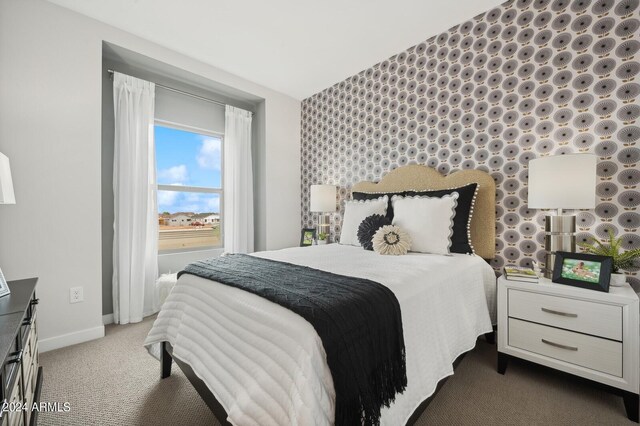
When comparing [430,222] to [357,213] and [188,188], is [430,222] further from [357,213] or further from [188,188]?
[188,188]

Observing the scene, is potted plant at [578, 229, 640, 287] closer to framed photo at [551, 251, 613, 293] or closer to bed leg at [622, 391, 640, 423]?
framed photo at [551, 251, 613, 293]

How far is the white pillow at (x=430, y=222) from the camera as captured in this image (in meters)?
2.13

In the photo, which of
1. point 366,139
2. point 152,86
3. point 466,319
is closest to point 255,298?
point 466,319

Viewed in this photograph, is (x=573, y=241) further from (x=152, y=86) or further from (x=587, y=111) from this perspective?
(x=152, y=86)

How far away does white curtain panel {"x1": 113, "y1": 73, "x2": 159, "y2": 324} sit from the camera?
267cm

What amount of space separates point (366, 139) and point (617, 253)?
2.28 metres

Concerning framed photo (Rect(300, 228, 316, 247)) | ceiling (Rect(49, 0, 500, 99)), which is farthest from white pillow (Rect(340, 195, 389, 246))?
ceiling (Rect(49, 0, 500, 99))

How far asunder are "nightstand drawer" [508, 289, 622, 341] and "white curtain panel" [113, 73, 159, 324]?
10.3 ft

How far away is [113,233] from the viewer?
8.99 ft

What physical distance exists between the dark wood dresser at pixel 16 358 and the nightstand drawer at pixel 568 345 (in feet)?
7.72

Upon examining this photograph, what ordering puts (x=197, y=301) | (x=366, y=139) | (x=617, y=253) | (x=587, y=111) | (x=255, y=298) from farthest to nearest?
(x=366, y=139) → (x=587, y=111) → (x=617, y=253) → (x=197, y=301) → (x=255, y=298)

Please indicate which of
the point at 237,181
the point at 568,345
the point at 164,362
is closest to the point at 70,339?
the point at 164,362

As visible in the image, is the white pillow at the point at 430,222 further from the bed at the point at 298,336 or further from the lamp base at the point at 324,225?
the lamp base at the point at 324,225

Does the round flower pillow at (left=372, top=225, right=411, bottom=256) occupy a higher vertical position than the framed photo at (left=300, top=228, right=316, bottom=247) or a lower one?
higher
